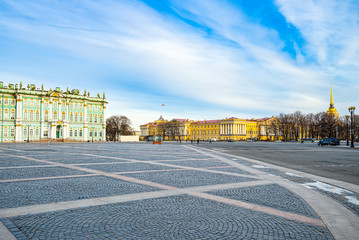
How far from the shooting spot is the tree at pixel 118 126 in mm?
107312

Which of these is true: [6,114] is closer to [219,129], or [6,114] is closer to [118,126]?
[118,126]

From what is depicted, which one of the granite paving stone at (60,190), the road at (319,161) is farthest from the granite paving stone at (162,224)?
the road at (319,161)

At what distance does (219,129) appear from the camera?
15525 cm

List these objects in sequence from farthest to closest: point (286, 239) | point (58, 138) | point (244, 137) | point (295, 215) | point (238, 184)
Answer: point (244, 137) < point (58, 138) < point (238, 184) < point (295, 215) < point (286, 239)

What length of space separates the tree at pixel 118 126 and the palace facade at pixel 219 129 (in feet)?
94.8

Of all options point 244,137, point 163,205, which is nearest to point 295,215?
point 163,205

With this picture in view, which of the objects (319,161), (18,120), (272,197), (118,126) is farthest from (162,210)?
(118,126)

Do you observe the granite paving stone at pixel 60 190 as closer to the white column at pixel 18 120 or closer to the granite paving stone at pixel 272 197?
the granite paving stone at pixel 272 197

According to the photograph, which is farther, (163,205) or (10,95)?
(10,95)

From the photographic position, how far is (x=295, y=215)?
220 inches

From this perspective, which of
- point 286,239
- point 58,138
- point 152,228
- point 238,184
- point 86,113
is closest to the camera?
point 286,239

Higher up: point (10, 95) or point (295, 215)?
point (10, 95)

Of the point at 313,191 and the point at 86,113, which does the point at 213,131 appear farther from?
the point at 313,191

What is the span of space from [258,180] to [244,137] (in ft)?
471
